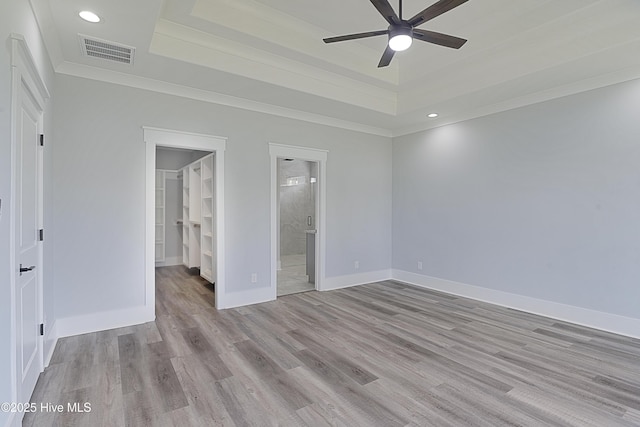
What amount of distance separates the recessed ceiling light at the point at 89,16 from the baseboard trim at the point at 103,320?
291 centimetres

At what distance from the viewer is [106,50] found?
10.3 feet

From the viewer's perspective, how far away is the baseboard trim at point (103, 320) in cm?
337

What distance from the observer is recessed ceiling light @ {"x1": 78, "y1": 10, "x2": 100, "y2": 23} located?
2559 mm

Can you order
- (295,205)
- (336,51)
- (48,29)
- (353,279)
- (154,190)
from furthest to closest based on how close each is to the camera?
1. (295,205)
2. (353,279)
3. (336,51)
4. (154,190)
5. (48,29)

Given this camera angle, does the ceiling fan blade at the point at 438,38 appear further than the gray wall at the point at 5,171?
Yes

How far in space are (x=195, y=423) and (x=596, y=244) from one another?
4.48m

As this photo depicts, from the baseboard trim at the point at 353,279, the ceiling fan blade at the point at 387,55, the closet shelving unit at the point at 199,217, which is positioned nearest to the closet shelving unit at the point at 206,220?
the closet shelving unit at the point at 199,217

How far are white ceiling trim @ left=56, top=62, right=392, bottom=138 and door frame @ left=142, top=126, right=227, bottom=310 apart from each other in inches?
19.4

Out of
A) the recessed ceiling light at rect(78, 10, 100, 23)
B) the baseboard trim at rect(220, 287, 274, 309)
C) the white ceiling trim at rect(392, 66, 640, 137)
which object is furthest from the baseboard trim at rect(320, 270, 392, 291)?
the recessed ceiling light at rect(78, 10, 100, 23)

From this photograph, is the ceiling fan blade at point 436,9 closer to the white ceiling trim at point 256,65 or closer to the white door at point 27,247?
the white ceiling trim at point 256,65

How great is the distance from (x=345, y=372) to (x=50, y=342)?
2.76 meters

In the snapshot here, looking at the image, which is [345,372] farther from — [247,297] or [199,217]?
[199,217]

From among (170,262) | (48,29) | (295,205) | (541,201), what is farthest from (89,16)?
(295,205)

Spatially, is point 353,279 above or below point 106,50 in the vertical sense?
below
